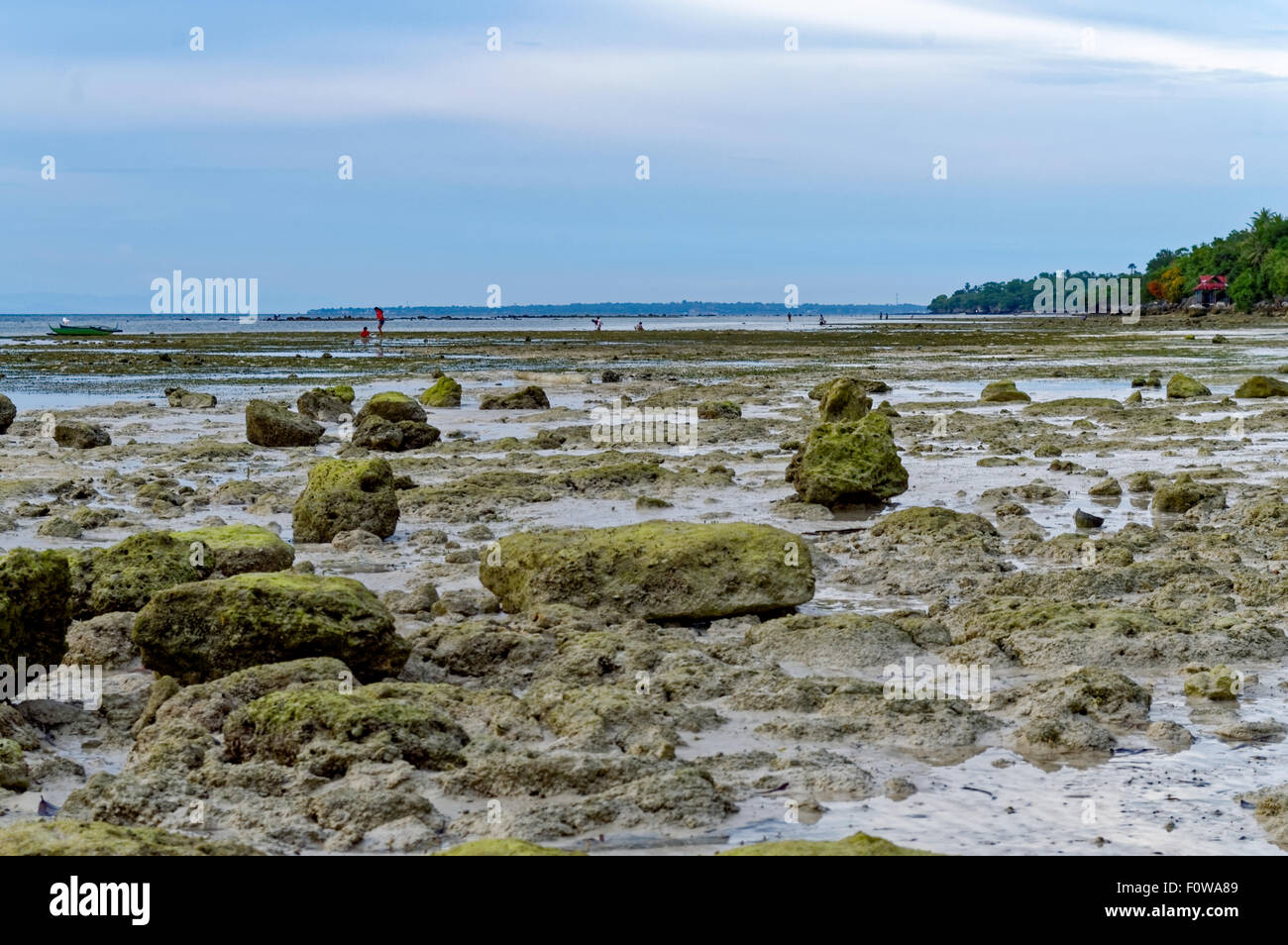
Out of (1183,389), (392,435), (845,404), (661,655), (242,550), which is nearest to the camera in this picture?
(661,655)

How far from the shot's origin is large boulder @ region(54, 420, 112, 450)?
81.9 ft

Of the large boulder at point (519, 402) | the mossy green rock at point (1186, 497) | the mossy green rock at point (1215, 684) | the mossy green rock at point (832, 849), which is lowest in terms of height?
the mossy green rock at point (1215, 684)

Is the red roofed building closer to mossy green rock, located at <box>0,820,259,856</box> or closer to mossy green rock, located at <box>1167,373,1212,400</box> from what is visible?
mossy green rock, located at <box>1167,373,1212,400</box>

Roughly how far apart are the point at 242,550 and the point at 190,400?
80.6 feet

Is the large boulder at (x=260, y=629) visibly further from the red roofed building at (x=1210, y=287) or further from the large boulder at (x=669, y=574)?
the red roofed building at (x=1210, y=287)

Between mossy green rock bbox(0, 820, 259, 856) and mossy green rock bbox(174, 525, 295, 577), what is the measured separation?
606 centimetres

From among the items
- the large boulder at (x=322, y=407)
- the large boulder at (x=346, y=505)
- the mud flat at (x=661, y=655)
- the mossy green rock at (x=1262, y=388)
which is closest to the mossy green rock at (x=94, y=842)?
the mud flat at (x=661, y=655)

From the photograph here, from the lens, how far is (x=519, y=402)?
33812 millimetres

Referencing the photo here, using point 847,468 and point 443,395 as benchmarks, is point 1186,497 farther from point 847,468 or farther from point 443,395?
point 443,395

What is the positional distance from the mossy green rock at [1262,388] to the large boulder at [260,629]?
29.7 metres

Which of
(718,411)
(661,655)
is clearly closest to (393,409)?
(718,411)

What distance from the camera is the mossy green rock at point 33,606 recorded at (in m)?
9.12
